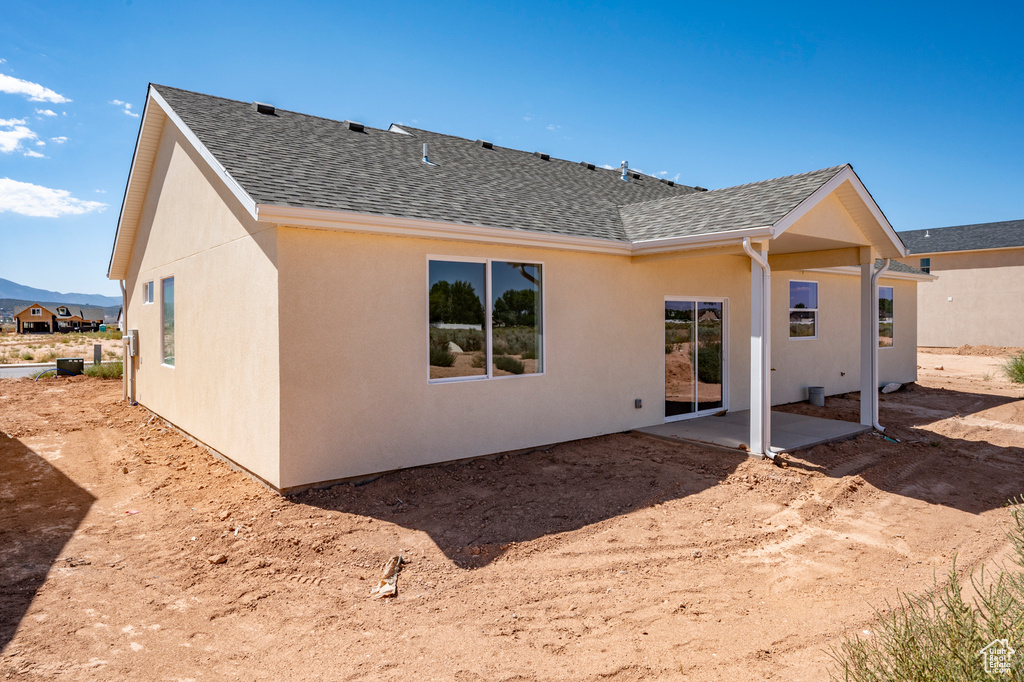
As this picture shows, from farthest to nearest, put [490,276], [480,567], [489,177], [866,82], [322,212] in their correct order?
1. [866,82]
2. [489,177]
3. [490,276]
4. [322,212]
5. [480,567]

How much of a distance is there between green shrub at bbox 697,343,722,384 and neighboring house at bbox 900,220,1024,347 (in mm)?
26023

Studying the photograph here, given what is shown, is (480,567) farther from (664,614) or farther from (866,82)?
(866,82)

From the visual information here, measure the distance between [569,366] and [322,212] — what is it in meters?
4.46

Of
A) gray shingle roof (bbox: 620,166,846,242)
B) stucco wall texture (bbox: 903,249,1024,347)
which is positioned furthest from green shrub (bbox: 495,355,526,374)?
stucco wall texture (bbox: 903,249,1024,347)

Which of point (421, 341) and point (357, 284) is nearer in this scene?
point (357, 284)

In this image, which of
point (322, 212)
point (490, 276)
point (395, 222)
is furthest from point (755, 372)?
point (322, 212)

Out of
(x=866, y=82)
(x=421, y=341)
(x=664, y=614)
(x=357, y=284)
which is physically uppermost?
(x=866, y=82)

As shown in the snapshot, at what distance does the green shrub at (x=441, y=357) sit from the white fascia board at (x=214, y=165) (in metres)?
2.72

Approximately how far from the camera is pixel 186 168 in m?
9.58

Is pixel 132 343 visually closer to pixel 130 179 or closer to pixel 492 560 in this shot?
pixel 130 179

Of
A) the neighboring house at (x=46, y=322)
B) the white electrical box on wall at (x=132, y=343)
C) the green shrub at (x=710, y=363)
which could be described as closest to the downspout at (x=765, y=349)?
the green shrub at (x=710, y=363)

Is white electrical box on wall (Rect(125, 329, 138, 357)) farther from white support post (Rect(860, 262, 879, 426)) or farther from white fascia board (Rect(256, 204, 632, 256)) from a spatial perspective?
white support post (Rect(860, 262, 879, 426))

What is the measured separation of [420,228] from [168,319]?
267 inches

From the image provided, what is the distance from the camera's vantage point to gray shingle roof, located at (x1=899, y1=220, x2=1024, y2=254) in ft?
103
